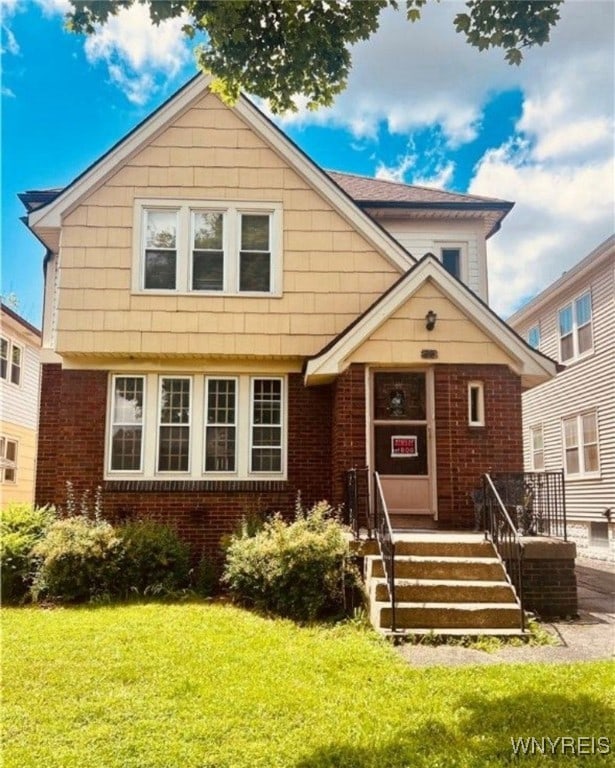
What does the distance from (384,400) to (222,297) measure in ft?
11.2

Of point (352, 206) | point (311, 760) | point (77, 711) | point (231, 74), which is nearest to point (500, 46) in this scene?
point (231, 74)

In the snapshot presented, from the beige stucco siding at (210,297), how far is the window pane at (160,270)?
0.27 metres

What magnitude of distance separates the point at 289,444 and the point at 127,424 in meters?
2.85

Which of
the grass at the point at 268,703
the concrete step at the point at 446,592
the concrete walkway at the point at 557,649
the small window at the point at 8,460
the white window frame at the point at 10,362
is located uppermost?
the white window frame at the point at 10,362

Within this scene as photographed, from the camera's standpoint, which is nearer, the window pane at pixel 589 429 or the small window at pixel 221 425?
the small window at pixel 221 425

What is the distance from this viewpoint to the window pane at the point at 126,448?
36.1ft

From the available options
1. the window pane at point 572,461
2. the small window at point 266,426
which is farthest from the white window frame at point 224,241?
the window pane at point 572,461

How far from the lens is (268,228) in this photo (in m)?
11.6

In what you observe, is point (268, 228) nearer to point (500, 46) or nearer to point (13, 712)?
point (500, 46)

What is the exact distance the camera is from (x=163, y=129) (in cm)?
1156

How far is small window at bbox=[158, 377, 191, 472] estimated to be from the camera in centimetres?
1105

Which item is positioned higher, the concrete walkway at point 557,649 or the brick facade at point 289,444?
the brick facade at point 289,444

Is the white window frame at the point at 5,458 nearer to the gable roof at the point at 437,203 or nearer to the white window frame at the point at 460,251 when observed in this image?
the gable roof at the point at 437,203

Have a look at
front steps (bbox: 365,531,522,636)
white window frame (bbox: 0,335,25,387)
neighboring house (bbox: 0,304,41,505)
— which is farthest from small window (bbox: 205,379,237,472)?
white window frame (bbox: 0,335,25,387)
